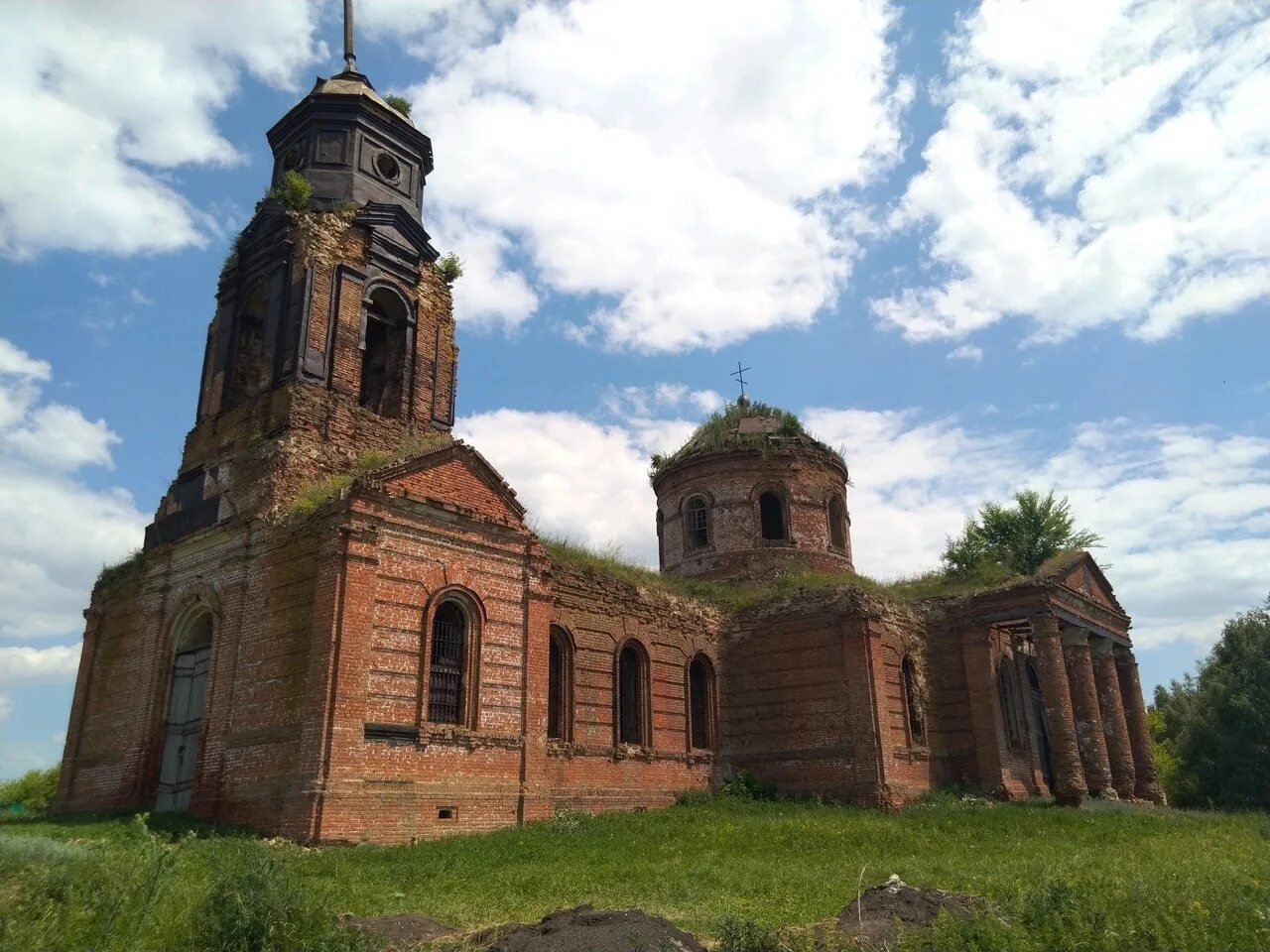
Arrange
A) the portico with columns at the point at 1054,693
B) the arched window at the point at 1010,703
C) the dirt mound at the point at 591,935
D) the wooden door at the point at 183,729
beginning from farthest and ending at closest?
the arched window at the point at 1010,703 → the portico with columns at the point at 1054,693 → the wooden door at the point at 183,729 → the dirt mound at the point at 591,935

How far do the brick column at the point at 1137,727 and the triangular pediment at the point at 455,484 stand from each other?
65.3 feet

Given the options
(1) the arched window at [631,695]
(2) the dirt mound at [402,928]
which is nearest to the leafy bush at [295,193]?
(1) the arched window at [631,695]

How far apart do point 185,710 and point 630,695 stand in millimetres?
8953

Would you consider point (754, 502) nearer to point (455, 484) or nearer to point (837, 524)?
point (837, 524)

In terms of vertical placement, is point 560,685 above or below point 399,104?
below

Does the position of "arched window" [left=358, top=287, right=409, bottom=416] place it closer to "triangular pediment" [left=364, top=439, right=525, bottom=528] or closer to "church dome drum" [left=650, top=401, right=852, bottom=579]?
"triangular pediment" [left=364, top=439, right=525, bottom=528]

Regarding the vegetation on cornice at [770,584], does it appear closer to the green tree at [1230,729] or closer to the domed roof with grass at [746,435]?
the domed roof with grass at [746,435]

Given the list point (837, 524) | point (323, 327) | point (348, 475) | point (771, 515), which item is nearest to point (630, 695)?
point (348, 475)

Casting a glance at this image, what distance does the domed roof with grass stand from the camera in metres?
29.1

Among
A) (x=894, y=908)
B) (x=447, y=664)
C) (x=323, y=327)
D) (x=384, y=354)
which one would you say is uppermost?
(x=384, y=354)

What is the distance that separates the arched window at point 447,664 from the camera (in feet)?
52.5

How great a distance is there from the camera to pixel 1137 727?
91.3ft

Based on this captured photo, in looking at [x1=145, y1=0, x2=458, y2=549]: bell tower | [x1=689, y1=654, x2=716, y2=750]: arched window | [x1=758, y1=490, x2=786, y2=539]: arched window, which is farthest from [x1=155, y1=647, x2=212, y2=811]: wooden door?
[x1=758, y1=490, x2=786, y2=539]: arched window

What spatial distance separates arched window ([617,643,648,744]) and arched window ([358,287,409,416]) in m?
7.35
